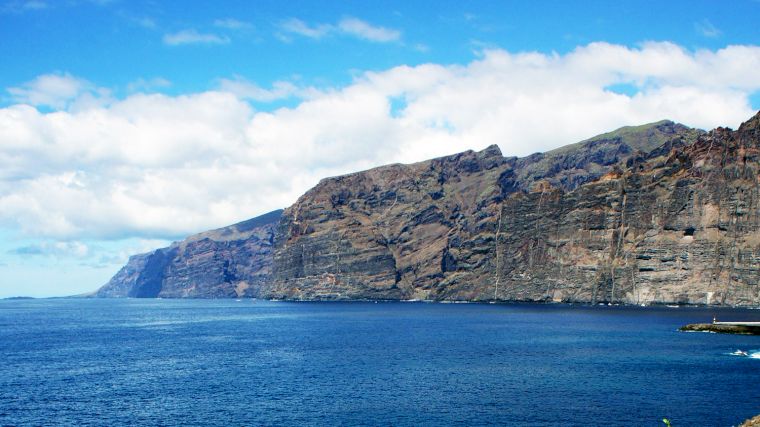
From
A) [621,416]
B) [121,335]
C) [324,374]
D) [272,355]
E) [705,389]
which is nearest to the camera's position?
[621,416]

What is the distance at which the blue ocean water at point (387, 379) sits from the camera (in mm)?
69375

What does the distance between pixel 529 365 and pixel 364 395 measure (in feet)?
97.7

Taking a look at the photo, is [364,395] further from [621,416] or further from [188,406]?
[621,416]

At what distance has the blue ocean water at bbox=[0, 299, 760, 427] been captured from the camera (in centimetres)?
6938

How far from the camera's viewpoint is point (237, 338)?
491 ft

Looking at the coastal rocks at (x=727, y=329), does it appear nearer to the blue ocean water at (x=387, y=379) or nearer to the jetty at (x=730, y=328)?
the jetty at (x=730, y=328)

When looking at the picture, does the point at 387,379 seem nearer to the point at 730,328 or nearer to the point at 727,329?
the point at 727,329

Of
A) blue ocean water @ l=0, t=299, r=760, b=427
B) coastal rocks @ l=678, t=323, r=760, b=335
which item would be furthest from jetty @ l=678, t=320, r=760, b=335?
blue ocean water @ l=0, t=299, r=760, b=427

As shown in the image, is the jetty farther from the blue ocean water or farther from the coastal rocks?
the blue ocean water

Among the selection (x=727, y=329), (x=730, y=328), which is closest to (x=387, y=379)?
(x=727, y=329)

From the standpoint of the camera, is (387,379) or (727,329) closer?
(387,379)

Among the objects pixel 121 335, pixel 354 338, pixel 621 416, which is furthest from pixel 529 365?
pixel 121 335

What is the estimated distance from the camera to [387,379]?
90062 mm

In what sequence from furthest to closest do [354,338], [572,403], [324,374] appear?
1. [354,338]
2. [324,374]
3. [572,403]
